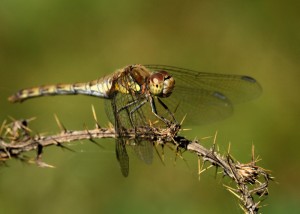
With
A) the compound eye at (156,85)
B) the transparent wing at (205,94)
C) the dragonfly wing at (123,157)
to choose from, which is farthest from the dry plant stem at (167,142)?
the transparent wing at (205,94)

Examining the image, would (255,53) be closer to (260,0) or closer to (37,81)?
(260,0)

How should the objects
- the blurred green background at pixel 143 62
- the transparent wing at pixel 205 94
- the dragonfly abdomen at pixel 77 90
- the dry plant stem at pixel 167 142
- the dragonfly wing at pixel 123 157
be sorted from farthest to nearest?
the blurred green background at pixel 143 62 → the dragonfly abdomen at pixel 77 90 → the transparent wing at pixel 205 94 → the dragonfly wing at pixel 123 157 → the dry plant stem at pixel 167 142

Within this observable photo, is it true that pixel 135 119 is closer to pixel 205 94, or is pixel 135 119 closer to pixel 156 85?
pixel 156 85

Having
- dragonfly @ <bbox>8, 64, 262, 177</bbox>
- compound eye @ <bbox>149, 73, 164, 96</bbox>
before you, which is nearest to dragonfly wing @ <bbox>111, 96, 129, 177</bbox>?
dragonfly @ <bbox>8, 64, 262, 177</bbox>

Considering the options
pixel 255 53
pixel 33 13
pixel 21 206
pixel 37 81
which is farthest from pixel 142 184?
pixel 33 13

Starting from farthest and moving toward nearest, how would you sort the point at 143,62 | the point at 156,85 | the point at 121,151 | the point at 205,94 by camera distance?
A: the point at 143,62 → the point at 205,94 → the point at 156,85 → the point at 121,151

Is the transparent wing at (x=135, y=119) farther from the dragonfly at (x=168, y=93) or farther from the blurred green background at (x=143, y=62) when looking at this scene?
the blurred green background at (x=143, y=62)

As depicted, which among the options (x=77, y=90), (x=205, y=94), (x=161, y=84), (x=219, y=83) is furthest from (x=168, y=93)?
(x=77, y=90)
